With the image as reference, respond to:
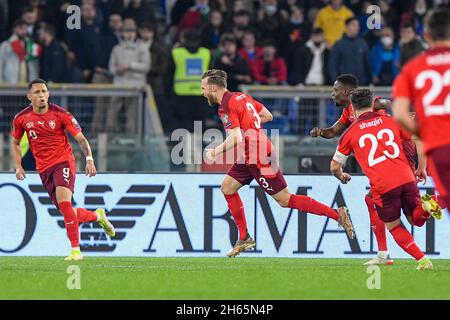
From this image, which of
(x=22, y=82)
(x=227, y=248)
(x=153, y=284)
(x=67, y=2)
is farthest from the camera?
→ (x=67, y=2)

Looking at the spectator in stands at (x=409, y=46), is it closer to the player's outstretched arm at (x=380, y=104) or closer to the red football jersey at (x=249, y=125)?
the red football jersey at (x=249, y=125)

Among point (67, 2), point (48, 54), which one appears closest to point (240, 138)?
point (48, 54)

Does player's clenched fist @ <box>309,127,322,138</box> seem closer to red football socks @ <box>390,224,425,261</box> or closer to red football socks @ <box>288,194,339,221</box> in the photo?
red football socks @ <box>288,194,339,221</box>

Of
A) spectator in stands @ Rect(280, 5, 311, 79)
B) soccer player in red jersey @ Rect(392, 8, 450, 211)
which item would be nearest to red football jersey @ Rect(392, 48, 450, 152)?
soccer player in red jersey @ Rect(392, 8, 450, 211)

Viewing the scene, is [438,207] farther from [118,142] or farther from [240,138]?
[118,142]

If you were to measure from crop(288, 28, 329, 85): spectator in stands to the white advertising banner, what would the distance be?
468cm

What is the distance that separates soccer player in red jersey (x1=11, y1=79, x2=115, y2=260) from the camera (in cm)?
1517

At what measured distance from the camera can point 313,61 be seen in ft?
70.8

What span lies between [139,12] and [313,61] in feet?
10.8

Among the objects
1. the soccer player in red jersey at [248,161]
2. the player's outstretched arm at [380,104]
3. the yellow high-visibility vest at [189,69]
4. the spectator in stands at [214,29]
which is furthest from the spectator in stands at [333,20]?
the player's outstretched arm at [380,104]

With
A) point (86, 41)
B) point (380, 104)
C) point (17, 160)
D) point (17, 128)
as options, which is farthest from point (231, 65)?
point (380, 104)

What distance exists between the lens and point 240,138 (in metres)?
14.4

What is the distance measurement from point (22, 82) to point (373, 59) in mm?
6070

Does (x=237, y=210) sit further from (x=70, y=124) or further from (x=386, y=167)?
(x=386, y=167)
